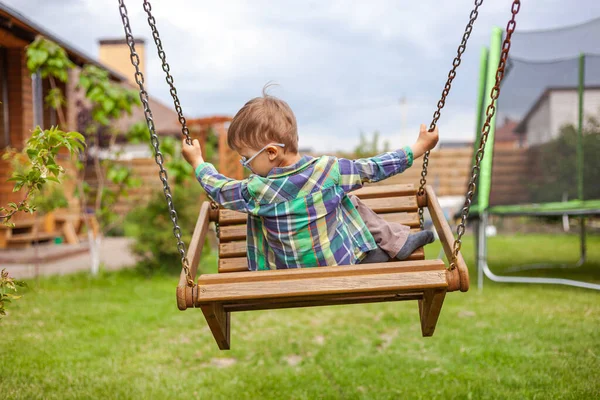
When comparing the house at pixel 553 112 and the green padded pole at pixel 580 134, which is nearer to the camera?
the green padded pole at pixel 580 134

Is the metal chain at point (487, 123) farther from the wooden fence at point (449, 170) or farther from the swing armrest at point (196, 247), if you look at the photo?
the wooden fence at point (449, 170)

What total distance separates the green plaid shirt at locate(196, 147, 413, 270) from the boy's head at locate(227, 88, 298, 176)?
0.18 feet

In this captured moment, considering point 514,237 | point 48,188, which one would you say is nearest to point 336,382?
point 48,188

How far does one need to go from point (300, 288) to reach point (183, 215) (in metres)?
5.27

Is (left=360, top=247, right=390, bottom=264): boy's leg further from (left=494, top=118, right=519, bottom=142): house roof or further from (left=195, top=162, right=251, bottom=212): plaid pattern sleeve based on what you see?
(left=494, top=118, right=519, bottom=142): house roof

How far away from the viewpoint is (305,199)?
2246mm

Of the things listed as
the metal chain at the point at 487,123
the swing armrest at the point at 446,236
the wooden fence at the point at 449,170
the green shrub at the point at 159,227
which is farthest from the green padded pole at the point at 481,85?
the wooden fence at the point at 449,170

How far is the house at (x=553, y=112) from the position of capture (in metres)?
7.11

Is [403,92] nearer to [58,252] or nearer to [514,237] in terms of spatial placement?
[514,237]

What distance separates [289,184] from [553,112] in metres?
5.88

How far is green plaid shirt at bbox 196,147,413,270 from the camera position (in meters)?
2.24

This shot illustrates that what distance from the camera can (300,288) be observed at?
1975 millimetres

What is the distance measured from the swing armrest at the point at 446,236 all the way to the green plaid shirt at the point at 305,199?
363 millimetres

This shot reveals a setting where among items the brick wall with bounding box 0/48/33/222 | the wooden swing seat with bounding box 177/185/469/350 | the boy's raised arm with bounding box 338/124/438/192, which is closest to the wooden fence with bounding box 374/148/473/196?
the brick wall with bounding box 0/48/33/222
